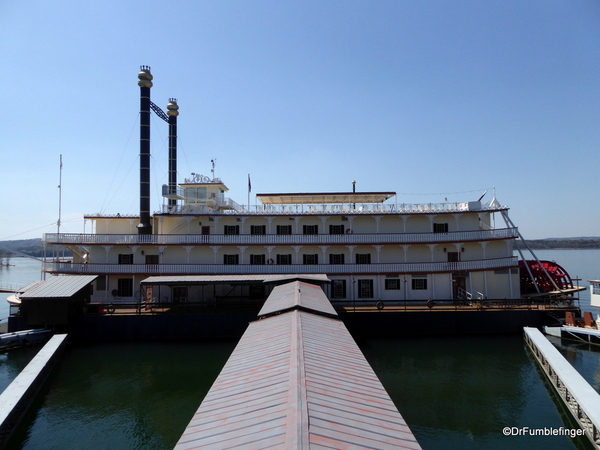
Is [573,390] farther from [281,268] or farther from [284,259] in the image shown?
[284,259]

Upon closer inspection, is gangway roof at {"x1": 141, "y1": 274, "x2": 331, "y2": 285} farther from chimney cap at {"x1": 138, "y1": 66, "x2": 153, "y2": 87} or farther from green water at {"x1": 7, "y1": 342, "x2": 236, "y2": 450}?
chimney cap at {"x1": 138, "y1": 66, "x2": 153, "y2": 87}

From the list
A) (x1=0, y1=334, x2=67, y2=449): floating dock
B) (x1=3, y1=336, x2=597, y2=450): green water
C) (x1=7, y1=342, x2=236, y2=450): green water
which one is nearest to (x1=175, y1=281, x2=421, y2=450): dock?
(x1=3, y1=336, x2=597, y2=450): green water

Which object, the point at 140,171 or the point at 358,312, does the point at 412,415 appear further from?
the point at 140,171

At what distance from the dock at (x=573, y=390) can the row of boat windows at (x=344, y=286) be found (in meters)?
10.8

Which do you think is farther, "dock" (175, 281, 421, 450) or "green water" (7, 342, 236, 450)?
"green water" (7, 342, 236, 450)

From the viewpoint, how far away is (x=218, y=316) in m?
Answer: 27.6

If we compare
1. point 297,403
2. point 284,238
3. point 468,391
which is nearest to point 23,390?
point 297,403

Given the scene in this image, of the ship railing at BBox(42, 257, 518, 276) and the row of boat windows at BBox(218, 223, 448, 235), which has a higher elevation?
the row of boat windows at BBox(218, 223, 448, 235)

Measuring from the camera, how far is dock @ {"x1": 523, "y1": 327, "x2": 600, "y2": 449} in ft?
45.9

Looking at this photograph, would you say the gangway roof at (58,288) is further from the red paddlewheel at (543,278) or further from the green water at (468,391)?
the red paddlewheel at (543,278)

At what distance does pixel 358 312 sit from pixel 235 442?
23.4 metres

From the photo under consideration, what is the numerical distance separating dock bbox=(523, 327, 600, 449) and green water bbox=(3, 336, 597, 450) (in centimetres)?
49

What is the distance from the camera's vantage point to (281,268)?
107 ft

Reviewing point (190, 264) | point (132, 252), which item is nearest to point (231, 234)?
point (190, 264)
